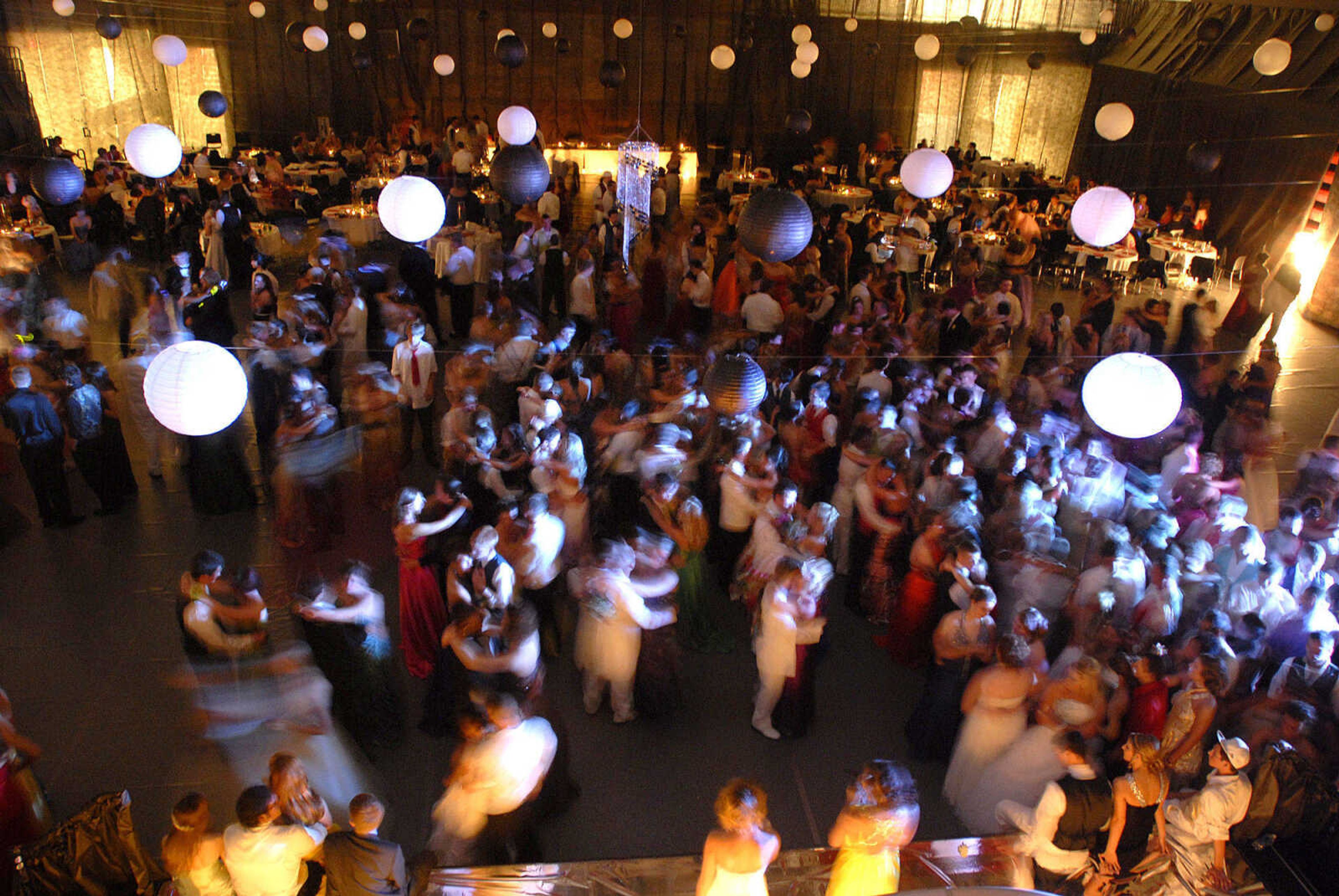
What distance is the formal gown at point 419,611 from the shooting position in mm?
4086

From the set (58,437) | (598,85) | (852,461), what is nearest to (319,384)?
(58,437)

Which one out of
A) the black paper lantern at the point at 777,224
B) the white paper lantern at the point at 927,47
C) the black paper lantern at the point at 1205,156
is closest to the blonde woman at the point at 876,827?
the black paper lantern at the point at 777,224

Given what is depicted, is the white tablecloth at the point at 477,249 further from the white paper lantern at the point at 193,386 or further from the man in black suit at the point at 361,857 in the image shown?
the man in black suit at the point at 361,857

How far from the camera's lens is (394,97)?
16734 mm

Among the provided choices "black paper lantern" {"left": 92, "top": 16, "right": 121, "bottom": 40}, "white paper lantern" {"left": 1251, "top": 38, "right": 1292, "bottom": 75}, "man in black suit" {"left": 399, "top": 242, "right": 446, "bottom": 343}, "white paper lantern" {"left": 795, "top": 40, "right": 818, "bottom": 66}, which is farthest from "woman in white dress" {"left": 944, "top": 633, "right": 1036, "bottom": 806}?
"black paper lantern" {"left": 92, "top": 16, "right": 121, "bottom": 40}

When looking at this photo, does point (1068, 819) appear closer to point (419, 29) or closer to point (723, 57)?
point (723, 57)

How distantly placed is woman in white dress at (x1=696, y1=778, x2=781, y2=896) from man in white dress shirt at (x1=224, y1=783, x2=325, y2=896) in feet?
3.79

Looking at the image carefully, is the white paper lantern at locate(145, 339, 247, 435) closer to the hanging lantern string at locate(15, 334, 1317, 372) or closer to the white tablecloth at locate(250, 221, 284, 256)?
the hanging lantern string at locate(15, 334, 1317, 372)

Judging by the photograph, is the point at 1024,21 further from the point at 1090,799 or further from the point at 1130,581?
the point at 1090,799

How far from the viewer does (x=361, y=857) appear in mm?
2674

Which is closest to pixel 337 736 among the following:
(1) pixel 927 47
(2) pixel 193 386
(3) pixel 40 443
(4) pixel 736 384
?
(2) pixel 193 386

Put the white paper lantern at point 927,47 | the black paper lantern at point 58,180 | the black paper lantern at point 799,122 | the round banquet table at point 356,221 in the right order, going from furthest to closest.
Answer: the white paper lantern at point 927,47 < the round banquet table at point 356,221 < the black paper lantern at point 799,122 < the black paper lantern at point 58,180

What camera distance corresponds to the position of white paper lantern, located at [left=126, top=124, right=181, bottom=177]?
7.14 m

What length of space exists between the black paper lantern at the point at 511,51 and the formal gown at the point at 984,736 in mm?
7902
